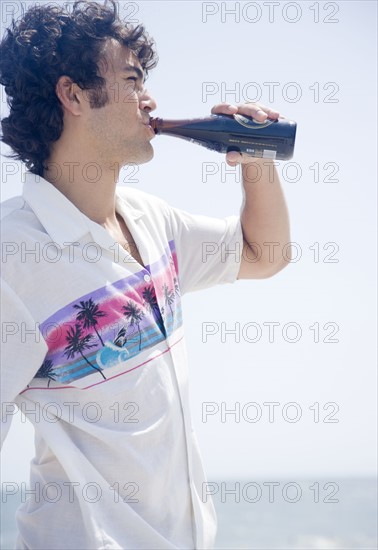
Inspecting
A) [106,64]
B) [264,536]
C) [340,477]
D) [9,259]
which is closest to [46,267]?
[9,259]

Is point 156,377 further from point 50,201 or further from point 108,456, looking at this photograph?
point 50,201

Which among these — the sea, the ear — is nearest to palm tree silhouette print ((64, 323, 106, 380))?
the ear

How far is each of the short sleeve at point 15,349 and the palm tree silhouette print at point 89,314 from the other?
0.11m

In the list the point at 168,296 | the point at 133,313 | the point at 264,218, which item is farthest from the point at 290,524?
the point at 133,313

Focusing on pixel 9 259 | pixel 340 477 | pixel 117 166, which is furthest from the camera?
pixel 340 477

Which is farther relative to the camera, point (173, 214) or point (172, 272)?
point (173, 214)

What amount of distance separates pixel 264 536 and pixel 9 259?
43.7ft

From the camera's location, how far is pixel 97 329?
2072mm

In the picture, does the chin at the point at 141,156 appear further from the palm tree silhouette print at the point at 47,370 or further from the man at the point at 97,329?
the palm tree silhouette print at the point at 47,370

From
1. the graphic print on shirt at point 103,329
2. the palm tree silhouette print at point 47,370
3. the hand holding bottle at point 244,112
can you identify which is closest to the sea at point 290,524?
the hand holding bottle at point 244,112

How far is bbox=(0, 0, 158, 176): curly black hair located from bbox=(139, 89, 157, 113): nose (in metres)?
0.11

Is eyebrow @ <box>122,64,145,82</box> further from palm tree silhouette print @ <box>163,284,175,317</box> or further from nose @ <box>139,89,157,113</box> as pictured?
palm tree silhouette print @ <box>163,284,175,317</box>

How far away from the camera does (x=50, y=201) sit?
7.03 ft

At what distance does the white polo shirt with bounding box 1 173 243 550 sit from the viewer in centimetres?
197
